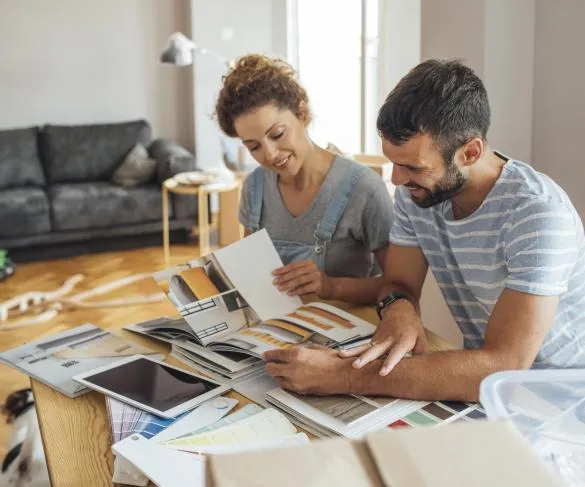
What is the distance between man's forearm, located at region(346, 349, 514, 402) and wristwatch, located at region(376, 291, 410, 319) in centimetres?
30

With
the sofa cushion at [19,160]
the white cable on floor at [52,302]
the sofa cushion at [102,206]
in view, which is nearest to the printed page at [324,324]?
the white cable on floor at [52,302]

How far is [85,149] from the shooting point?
551 centimetres

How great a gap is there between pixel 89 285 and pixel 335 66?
2.42 m

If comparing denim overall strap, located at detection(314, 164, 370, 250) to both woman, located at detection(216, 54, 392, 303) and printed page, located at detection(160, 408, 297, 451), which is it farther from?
printed page, located at detection(160, 408, 297, 451)

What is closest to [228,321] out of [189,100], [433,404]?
[433,404]

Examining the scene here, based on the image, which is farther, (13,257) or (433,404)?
(13,257)

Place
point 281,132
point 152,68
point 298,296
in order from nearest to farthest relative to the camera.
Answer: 1. point 298,296
2. point 281,132
3. point 152,68

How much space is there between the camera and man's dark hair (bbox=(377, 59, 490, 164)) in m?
1.35

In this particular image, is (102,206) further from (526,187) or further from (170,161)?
(526,187)

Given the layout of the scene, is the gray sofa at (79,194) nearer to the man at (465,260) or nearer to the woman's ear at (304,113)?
the woman's ear at (304,113)

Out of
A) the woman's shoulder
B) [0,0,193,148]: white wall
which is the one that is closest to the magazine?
the woman's shoulder

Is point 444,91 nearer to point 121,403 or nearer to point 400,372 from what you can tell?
point 400,372

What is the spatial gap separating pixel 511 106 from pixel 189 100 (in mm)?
4175

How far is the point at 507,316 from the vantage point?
1269 mm
